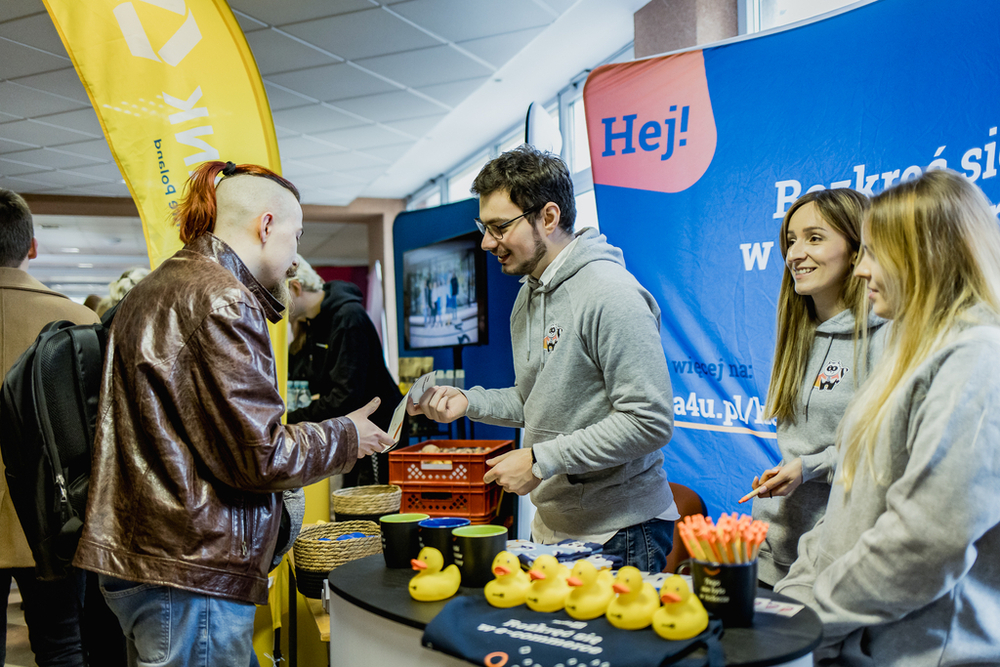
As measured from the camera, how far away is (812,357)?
70.5 inches

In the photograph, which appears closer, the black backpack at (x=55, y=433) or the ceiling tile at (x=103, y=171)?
the black backpack at (x=55, y=433)

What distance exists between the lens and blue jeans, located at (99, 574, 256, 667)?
137cm

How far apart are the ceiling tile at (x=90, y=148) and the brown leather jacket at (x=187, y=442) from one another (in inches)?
247

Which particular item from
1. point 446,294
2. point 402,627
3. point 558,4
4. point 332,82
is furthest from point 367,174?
point 402,627

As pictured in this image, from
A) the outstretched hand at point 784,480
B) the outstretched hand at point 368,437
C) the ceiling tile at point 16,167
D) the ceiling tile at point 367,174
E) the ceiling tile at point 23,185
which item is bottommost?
the outstretched hand at point 784,480

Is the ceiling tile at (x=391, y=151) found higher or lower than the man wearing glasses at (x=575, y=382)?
higher

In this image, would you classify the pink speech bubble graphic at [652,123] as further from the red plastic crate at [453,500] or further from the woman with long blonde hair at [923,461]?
the woman with long blonde hair at [923,461]

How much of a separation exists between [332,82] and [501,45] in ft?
4.79

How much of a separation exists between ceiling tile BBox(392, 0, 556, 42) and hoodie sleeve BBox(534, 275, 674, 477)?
124 inches

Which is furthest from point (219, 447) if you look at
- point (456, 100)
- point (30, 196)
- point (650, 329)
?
point (30, 196)

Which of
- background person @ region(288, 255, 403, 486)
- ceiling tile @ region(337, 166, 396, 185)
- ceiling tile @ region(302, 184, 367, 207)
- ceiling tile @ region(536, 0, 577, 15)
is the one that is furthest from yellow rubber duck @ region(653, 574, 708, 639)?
ceiling tile @ region(302, 184, 367, 207)

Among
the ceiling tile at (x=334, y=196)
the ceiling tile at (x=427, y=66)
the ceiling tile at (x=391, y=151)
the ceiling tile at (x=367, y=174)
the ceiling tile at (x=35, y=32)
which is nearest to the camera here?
the ceiling tile at (x=35, y=32)

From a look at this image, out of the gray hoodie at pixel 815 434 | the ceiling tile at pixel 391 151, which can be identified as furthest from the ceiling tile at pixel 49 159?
the gray hoodie at pixel 815 434

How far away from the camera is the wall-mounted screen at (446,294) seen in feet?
12.8
